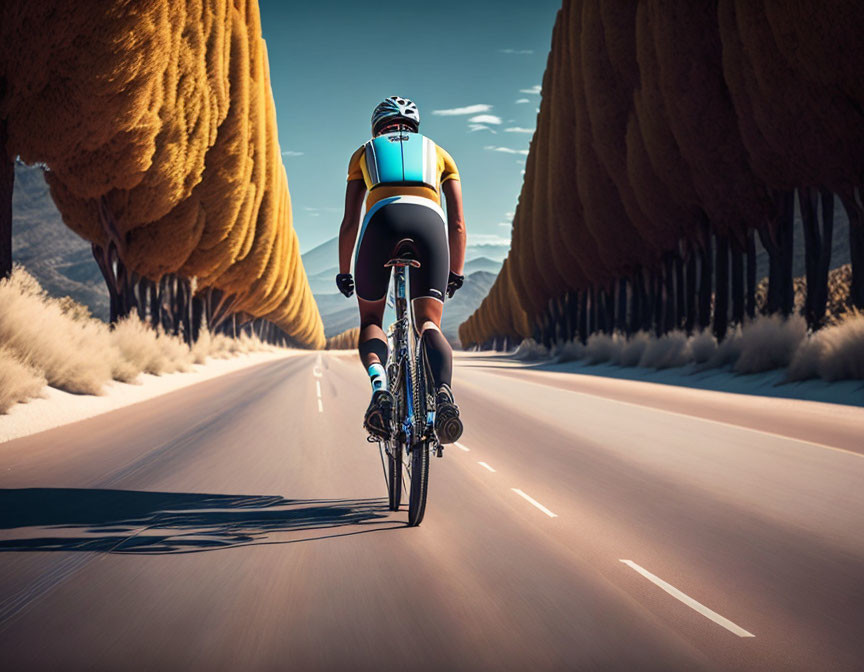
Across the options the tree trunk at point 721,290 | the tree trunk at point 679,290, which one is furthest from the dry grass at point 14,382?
the tree trunk at point 679,290

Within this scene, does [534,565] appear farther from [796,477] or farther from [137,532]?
[796,477]

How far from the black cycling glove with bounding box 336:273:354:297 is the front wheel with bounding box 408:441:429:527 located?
133 cm

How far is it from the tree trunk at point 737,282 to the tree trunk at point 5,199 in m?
19.4

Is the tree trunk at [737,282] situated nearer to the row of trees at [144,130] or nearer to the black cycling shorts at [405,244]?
the row of trees at [144,130]

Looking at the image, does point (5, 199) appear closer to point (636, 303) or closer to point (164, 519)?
point (164, 519)

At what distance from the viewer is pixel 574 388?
19.8 meters

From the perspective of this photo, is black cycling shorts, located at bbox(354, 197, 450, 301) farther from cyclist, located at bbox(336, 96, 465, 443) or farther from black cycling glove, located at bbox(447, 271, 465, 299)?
black cycling glove, located at bbox(447, 271, 465, 299)

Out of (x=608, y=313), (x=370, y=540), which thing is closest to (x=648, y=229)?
(x=608, y=313)

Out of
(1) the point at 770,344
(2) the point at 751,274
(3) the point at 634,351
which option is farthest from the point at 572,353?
(1) the point at 770,344

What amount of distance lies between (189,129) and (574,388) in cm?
1382

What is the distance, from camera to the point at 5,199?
1406 centimetres

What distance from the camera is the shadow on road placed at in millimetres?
5012

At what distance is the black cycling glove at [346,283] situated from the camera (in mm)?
5812

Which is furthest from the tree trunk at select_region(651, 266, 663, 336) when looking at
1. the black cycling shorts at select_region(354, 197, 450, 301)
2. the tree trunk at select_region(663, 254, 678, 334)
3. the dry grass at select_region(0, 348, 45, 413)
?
the black cycling shorts at select_region(354, 197, 450, 301)
